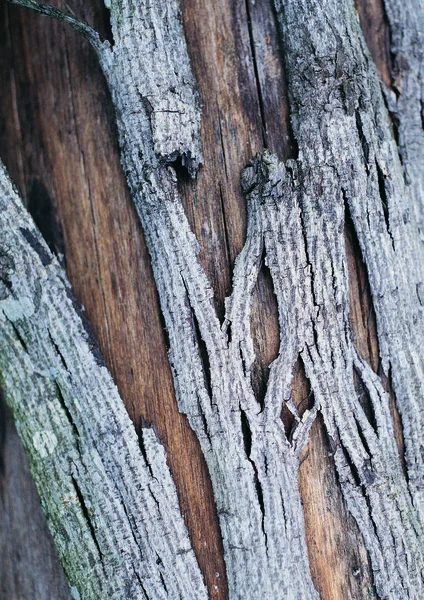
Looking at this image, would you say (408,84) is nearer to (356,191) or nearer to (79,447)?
(356,191)

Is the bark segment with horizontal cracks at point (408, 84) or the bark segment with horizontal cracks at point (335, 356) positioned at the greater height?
the bark segment with horizontal cracks at point (408, 84)

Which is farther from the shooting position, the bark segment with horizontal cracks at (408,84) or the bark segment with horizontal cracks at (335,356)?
the bark segment with horizontal cracks at (408,84)

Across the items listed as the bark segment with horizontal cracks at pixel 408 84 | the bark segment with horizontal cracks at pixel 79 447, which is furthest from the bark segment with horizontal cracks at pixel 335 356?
the bark segment with horizontal cracks at pixel 79 447

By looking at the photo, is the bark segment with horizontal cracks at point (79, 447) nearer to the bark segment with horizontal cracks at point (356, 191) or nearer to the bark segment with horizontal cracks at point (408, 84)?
the bark segment with horizontal cracks at point (356, 191)

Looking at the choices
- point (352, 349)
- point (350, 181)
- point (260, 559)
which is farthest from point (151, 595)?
point (350, 181)

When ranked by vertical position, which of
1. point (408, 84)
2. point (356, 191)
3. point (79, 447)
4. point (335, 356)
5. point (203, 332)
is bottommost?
point (79, 447)

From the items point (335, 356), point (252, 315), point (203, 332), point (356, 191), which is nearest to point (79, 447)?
point (203, 332)

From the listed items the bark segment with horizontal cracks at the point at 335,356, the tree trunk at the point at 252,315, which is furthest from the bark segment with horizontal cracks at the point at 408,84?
the bark segment with horizontal cracks at the point at 335,356

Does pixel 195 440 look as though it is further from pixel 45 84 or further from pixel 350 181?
pixel 45 84
